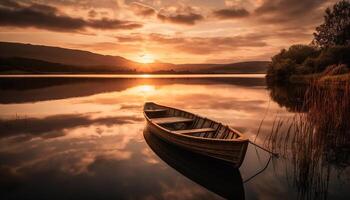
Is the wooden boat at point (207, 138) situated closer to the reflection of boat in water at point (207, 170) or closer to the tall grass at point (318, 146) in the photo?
the reflection of boat in water at point (207, 170)

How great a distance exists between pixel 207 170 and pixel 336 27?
257ft

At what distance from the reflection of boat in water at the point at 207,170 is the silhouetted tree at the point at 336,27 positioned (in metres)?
72.8

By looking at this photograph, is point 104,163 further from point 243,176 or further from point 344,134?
point 344,134

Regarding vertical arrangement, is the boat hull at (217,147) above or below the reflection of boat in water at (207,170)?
above

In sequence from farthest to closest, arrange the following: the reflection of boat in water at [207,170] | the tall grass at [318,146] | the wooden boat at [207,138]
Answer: the wooden boat at [207,138]
the reflection of boat in water at [207,170]
the tall grass at [318,146]

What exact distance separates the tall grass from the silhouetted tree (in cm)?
6786

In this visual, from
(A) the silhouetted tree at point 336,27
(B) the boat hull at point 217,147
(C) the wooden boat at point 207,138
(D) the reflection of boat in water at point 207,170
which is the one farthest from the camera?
(A) the silhouetted tree at point 336,27

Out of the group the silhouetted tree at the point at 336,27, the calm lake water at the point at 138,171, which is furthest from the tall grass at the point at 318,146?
the silhouetted tree at the point at 336,27

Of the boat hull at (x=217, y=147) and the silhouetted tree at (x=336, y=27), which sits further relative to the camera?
the silhouetted tree at (x=336, y=27)

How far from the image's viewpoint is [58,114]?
24.4 m

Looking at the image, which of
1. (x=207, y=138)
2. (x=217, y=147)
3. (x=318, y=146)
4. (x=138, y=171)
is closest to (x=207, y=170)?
(x=217, y=147)

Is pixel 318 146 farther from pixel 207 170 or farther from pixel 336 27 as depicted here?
pixel 336 27

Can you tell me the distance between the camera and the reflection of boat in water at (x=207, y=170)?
9.22m

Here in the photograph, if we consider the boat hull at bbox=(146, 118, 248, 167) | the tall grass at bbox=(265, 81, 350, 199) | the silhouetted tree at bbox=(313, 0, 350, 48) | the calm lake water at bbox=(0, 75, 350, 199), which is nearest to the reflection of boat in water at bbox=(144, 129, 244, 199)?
the calm lake water at bbox=(0, 75, 350, 199)
